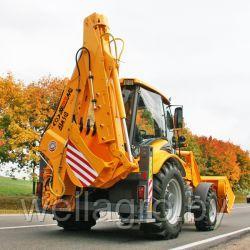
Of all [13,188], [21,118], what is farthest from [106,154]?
[13,188]

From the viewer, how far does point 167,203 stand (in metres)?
8.24

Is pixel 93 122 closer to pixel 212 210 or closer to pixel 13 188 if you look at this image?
pixel 212 210

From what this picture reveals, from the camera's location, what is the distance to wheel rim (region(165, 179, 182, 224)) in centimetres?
843

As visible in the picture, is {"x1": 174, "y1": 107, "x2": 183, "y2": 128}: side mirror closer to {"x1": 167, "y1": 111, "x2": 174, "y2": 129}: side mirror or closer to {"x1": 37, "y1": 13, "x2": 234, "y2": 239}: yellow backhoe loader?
{"x1": 167, "y1": 111, "x2": 174, "y2": 129}: side mirror

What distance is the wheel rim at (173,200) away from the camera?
332 inches

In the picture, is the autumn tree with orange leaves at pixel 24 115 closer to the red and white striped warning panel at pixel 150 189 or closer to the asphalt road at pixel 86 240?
the asphalt road at pixel 86 240

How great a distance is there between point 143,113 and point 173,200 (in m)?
1.78

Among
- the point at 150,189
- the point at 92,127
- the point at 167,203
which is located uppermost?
the point at 92,127

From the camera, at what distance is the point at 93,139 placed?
7.97 metres

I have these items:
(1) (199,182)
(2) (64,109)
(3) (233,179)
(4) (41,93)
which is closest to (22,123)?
(4) (41,93)

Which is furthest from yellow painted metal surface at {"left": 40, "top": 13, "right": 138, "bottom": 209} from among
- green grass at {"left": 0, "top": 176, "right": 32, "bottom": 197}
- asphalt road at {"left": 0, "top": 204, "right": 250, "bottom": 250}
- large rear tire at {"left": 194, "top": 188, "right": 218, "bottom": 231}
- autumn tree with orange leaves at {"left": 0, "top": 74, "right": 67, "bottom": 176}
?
green grass at {"left": 0, "top": 176, "right": 32, "bottom": 197}

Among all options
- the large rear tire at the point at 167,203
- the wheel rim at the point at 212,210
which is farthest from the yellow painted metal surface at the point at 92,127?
the wheel rim at the point at 212,210

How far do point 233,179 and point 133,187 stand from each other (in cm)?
5477

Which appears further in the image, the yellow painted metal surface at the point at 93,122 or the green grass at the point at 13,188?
the green grass at the point at 13,188
